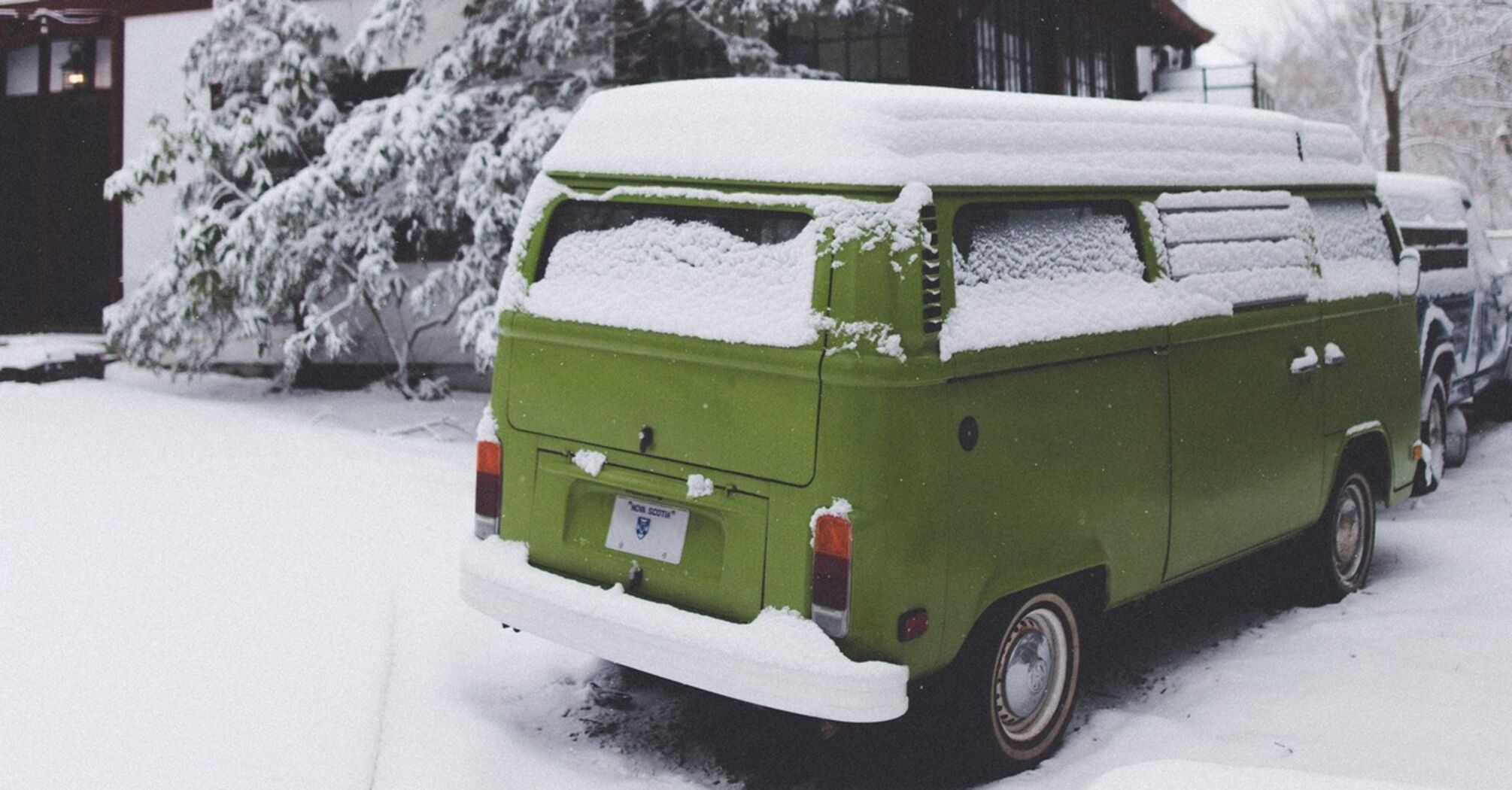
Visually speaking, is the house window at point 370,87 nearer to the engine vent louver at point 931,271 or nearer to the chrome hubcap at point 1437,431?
the chrome hubcap at point 1437,431

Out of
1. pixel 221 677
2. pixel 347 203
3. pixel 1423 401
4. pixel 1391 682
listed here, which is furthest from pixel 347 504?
pixel 1423 401

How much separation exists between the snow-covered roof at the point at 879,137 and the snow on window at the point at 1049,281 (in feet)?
0.41

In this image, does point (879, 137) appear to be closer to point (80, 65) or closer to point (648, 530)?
point (648, 530)

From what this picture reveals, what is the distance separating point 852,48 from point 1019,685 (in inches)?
367

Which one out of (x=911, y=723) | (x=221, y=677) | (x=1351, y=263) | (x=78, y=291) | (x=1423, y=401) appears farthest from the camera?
(x=78, y=291)

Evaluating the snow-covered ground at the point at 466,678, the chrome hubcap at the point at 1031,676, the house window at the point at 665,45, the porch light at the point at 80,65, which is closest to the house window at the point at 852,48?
the house window at the point at 665,45

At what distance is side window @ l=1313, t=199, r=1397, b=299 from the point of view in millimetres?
6078

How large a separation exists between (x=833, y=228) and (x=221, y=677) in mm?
2763

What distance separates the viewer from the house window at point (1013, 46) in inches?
577

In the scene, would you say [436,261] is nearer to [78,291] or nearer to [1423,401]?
[78,291]

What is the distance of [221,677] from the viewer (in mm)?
4910

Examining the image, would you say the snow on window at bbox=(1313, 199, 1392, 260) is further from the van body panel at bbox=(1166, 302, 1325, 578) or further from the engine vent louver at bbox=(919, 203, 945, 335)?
the engine vent louver at bbox=(919, 203, 945, 335)

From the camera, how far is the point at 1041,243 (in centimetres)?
446

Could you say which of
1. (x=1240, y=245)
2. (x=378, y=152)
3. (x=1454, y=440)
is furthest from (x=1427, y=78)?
(x=1240, y=245)
